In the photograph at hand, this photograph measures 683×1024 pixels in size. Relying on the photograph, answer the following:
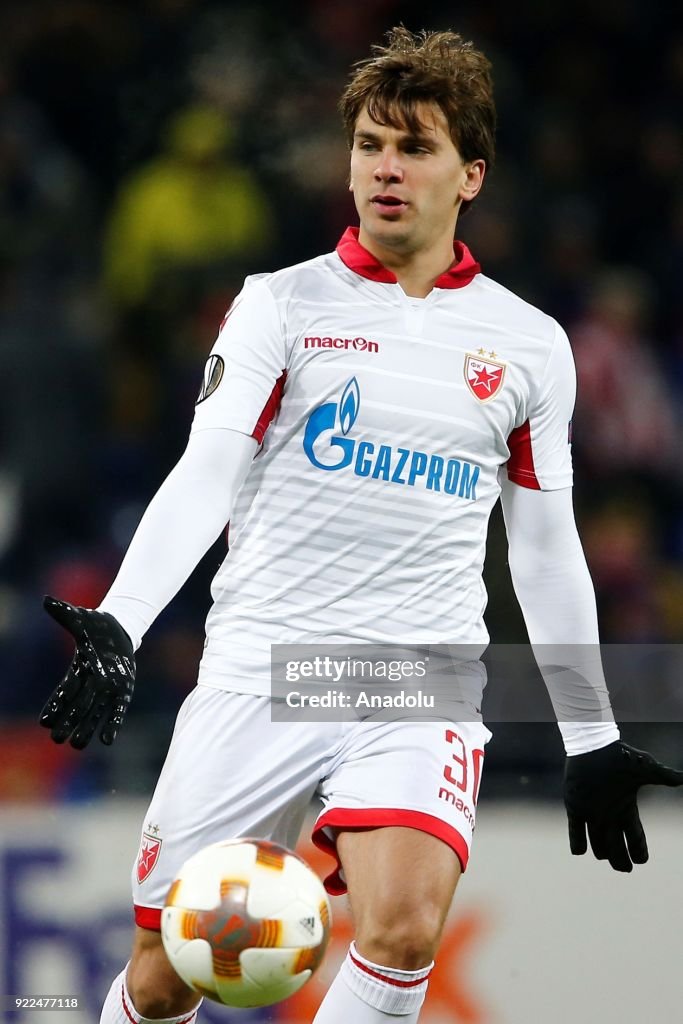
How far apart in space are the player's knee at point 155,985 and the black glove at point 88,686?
0.65 m

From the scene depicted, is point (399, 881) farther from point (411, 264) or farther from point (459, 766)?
point (411, 264)

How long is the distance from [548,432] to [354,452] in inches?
18.8

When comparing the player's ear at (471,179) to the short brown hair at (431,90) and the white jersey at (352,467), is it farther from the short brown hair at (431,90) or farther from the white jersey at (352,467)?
the white jersey at (352,467)

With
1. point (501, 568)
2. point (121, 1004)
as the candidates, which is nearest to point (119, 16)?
point (501, 568)

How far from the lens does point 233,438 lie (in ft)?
10.3

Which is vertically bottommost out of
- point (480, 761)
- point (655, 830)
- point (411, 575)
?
point (655, 830)

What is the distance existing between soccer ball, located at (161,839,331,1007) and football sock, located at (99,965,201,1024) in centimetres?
43

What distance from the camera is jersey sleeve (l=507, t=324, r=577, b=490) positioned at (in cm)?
346

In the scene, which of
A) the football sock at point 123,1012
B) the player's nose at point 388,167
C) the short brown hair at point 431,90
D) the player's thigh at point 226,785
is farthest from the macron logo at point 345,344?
the football sock at point 123,1012

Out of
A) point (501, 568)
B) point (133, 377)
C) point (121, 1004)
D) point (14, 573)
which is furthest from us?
point (133, 377)

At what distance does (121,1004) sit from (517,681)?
1672mm

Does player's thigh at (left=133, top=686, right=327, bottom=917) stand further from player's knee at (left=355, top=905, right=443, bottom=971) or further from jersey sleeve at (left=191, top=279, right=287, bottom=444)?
jersey sleeve at (left=191, top=279, right=287, bottom=444)

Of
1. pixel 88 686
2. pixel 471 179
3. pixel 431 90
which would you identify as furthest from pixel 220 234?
pixel 88 686

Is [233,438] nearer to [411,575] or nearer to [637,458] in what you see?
[411,575]
